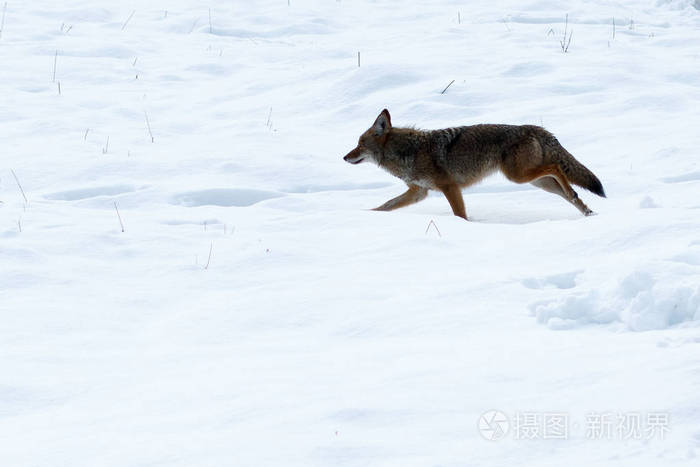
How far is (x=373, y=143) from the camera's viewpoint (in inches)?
316

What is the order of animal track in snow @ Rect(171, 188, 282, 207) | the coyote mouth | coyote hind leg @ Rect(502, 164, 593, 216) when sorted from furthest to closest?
1. the coyote mouth
2. animal track in snow @ Rect(171, 188, 282, 207)
3. coyote hind leg @ Rect(502, 164, 593, 216)

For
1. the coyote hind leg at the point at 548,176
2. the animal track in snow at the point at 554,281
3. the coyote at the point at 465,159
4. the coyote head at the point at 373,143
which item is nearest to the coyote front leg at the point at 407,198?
the coyote at the point at 465,159

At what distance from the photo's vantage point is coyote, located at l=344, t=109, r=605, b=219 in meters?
7.31

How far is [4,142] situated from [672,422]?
7.79 metres

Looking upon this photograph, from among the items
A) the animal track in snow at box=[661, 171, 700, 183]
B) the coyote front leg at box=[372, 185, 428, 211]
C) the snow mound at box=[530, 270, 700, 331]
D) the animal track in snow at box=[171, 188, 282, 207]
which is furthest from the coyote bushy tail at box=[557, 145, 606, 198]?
the snow mound at box=[530, 270, 700, 331]

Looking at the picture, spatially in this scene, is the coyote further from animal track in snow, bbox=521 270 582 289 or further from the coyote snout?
animal track in snow, bbox=521 270 582 289

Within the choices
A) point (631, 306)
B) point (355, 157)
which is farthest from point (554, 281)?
point (355, 157)

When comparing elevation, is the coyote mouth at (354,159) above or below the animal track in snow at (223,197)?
above

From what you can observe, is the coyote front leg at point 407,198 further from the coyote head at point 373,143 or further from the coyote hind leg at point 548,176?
the coyote hind leg at point 548,176

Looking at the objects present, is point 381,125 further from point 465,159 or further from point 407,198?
point 465,159

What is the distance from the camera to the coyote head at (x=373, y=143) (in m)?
8.00

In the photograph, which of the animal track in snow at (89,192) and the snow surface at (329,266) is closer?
the snow surface at (329,266)

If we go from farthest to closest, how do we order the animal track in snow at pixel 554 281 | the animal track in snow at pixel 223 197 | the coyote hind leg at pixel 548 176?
the animal track in snow at pixel 223 197 < the coyote hind leg at pixel 548 176 < the animal track in snow at pixel 554 281

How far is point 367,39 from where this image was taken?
13.3 meters
